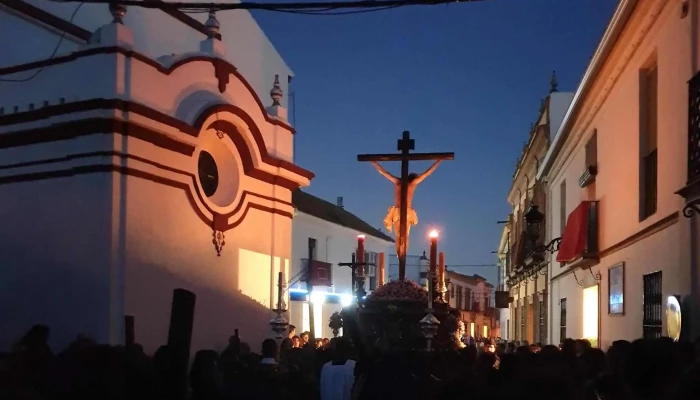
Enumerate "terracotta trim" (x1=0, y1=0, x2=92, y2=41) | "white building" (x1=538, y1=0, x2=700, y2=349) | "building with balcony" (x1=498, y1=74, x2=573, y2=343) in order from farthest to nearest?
"building with balcony" (x1=498, y1=74, x2=573, y2=343) → "terracotta trim" (x1=0, y1=0, x2=92, y2=41) → "white building" (x1=538, y1=0, x2=700, y2=349)

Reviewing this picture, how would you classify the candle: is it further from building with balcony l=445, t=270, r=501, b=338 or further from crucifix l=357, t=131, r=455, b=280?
building with balcony l=445, t=270, r=501, b=338

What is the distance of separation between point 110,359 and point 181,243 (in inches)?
339

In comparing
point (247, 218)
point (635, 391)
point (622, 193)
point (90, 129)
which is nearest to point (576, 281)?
point (622, 193)

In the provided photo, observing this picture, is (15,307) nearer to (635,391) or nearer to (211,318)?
(211,318)

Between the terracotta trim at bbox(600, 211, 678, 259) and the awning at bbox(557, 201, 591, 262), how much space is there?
940 millimetres

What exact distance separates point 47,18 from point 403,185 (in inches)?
270

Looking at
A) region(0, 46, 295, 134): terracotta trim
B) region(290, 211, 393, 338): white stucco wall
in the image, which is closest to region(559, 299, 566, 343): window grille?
region(290, 211, 393, 338): white stucco wall

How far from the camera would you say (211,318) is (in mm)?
13883

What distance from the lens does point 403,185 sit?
1422cm

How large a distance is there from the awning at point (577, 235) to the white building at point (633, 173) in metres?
0.02

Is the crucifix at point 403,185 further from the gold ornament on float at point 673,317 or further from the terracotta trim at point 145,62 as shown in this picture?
the gold ornament on float at point 673,317

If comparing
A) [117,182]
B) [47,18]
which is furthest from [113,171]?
[47,18]

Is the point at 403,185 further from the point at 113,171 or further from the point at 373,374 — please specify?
the point at 373,374

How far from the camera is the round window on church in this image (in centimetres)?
1408
